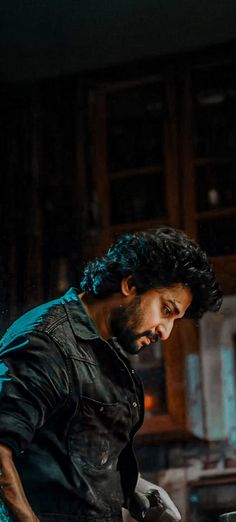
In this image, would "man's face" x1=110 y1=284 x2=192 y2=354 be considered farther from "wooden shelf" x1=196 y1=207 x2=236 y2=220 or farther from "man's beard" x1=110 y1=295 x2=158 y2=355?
"wooden shelf" x1=196 y1=207 x2=236 y2=220

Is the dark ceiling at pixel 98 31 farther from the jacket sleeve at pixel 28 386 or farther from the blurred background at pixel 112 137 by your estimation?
the jacket sleeve at pixel 28 386

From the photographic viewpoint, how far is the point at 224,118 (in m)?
0.98

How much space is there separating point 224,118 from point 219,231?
0.18m

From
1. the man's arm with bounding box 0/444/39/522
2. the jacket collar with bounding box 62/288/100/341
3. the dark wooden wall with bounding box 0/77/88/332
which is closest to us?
the man's arm with bounding box 0/444/39/522

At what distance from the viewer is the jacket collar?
78 centimetres

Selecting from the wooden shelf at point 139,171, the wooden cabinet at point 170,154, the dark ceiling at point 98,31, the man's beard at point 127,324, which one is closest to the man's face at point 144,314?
the man's beard at point 127,324

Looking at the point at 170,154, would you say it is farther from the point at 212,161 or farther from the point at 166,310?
the point at 166,310

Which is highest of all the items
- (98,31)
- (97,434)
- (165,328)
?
(98,31)

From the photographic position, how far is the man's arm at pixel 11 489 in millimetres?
677

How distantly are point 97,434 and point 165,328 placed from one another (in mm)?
150

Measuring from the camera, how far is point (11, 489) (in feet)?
2.23

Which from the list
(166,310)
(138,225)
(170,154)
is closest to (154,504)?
(166,310)

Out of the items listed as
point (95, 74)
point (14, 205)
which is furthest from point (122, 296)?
point (95, 74)

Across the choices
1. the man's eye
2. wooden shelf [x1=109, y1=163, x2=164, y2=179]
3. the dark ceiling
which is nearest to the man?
the man's eye
